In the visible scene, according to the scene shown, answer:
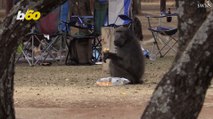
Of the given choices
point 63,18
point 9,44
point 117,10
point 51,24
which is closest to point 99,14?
point 117,10

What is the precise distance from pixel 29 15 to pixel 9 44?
357 mm

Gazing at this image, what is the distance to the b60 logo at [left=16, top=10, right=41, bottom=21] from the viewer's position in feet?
19.3

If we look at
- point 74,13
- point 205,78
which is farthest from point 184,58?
point 74,13

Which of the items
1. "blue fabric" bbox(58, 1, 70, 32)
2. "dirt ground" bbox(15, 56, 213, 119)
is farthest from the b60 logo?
"blue fabric" bbox(58, 1, 70, 32)

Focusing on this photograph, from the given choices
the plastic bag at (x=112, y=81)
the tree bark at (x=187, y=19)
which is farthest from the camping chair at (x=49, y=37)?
the tree bark at (x=187, y=19)

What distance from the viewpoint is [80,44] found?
15.2 m

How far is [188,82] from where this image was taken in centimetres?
419

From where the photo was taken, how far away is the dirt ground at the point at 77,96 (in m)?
8.29

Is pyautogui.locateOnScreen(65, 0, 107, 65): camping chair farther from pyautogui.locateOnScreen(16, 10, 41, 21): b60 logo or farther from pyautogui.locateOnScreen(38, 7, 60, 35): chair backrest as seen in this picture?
pyautogui.locateOnScreen(16, 10, 41, 21): b60 logo

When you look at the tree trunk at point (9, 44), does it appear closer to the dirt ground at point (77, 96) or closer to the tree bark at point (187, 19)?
the tree bark at point (187, 19)

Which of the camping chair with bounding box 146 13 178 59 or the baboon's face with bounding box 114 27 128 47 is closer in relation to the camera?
the baboon's face with bounding box 114 27 128 47

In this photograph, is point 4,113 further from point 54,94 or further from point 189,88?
point 54,94

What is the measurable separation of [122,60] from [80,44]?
3643 mm

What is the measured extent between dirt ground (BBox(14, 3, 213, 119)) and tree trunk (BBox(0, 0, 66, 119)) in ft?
7.09
